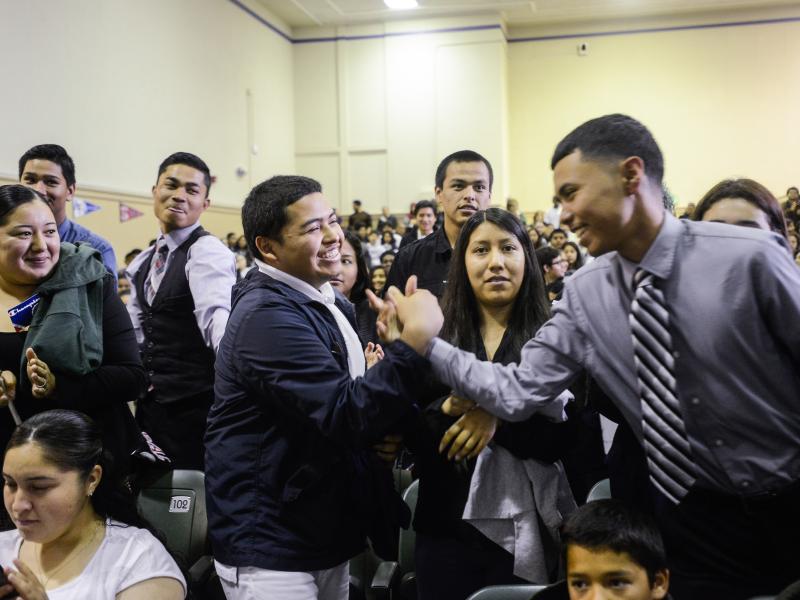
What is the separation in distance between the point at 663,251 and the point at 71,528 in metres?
1.55

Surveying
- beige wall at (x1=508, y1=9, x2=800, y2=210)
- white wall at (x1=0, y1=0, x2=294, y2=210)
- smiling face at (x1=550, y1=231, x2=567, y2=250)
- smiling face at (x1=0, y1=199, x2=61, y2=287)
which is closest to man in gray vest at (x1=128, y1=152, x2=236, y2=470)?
smiling face at (x1=0, y1=199, x2=61, y2=287)

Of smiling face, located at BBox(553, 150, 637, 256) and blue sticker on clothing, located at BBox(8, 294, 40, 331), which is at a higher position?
smiling face, located at BBox(553, 150, 637, 256)

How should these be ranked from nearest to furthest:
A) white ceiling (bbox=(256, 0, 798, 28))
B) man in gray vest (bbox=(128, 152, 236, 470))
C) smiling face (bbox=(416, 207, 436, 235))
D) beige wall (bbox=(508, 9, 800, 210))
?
1. man in gray vest (bbox=(128, 152, 236, 470))
2. smiling face (bbox=(416, 207, 436, 235))
3. white ceiling (bbox=(256, 0, 798, 28))
4. beige wall (bbox=(508, 9, 800, 210))

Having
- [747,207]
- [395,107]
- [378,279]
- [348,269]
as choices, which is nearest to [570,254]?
[378,279]

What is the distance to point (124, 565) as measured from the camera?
6.59 ft

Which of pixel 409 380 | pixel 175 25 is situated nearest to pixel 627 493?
pixel 409 380

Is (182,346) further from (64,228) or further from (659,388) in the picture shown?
(659,388)

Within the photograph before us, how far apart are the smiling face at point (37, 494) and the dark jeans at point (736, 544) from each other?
1.43m

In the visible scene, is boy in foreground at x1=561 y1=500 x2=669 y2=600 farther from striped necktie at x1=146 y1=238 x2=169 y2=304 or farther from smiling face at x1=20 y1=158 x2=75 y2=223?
smiling face at x1=20 y1=158 x2=75 y2=223

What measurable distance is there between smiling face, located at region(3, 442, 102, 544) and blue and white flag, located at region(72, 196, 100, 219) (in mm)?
7823

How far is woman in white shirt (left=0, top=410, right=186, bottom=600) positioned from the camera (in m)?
1.96

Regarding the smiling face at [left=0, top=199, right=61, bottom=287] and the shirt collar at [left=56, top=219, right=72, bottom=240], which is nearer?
the smiling face at [left=0, top=199, right=61, bottom=287]

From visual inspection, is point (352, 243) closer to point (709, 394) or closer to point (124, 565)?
point (124, 565)

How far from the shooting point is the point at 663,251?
1702 millimetres
